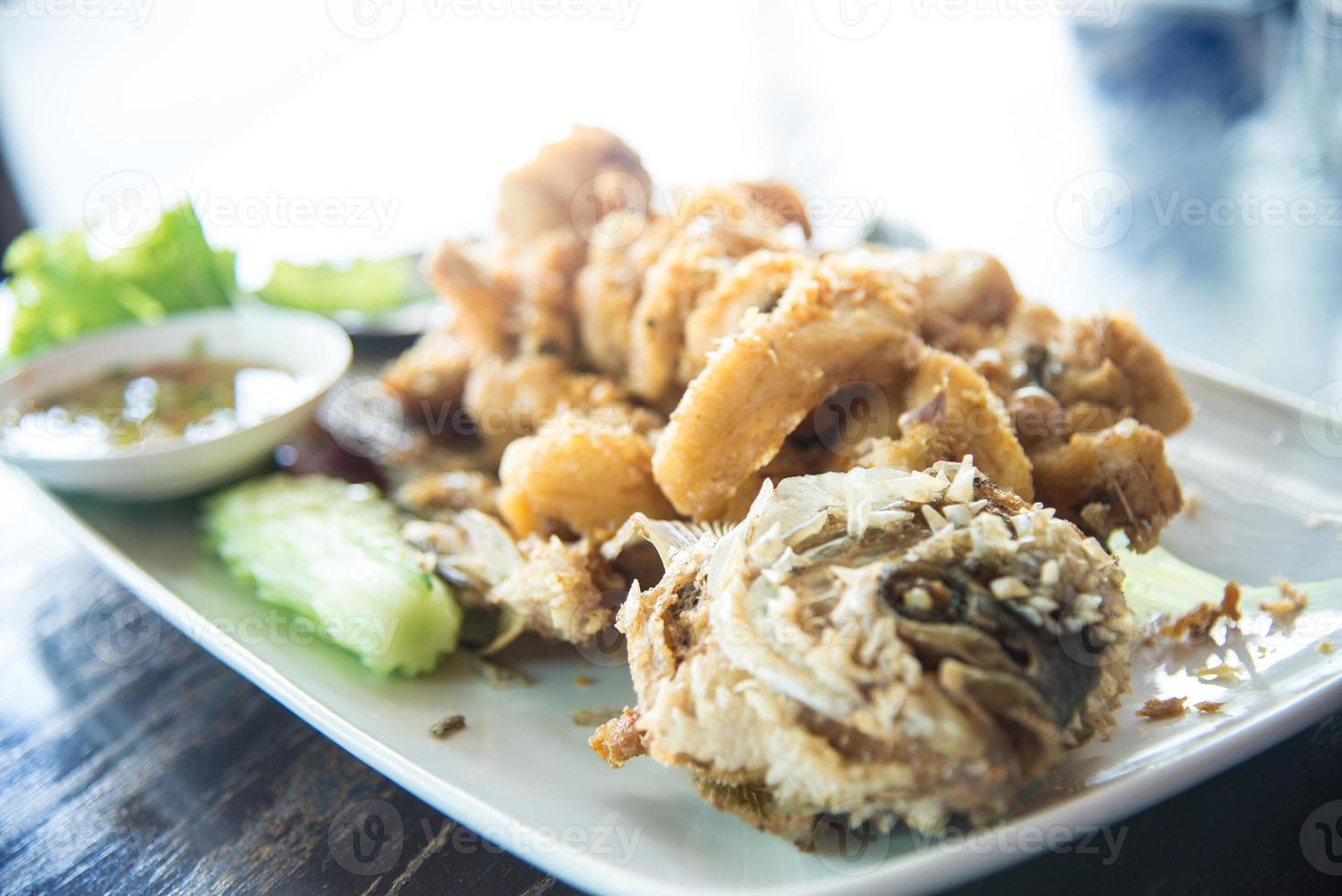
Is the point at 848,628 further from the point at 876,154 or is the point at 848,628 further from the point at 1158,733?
the point at 876,154

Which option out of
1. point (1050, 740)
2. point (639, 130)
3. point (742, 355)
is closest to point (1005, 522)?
point (1050, 740)

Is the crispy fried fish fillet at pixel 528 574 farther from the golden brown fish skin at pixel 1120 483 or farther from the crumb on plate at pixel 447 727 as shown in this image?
the golden brown fish skin at pixel 1120 483

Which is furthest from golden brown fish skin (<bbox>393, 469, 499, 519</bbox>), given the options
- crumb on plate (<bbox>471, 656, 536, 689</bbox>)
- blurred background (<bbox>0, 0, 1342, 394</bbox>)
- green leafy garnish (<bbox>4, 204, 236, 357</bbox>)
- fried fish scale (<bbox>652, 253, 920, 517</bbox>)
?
green leafy garnish (<bbox>4, 204, 236, 357</bbox>)

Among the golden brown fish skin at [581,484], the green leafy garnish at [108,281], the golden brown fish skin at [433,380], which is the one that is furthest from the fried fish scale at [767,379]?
the green leafy garnish at [108,281]

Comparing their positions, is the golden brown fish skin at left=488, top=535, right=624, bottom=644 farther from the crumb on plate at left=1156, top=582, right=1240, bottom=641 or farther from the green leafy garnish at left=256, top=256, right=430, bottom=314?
the green leafy garnish at left=256, top=256, right=430, bottom=314

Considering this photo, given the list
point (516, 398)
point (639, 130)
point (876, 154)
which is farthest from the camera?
point (639, 130)

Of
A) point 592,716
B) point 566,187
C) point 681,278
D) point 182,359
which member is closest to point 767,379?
point 681,278
